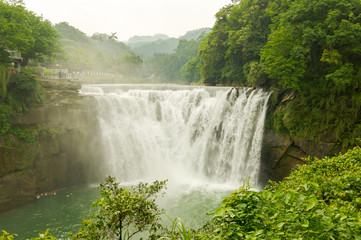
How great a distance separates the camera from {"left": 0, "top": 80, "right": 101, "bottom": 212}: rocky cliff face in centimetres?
1522

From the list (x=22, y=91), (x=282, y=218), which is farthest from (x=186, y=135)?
(x=282, y=218)

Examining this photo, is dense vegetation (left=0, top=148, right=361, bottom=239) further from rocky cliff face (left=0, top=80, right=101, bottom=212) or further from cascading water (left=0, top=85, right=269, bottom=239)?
rocky cliff face (left=0, top=80, right=101, bottom=212)

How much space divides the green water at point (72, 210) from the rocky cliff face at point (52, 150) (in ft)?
3.41

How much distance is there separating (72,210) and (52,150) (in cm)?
513

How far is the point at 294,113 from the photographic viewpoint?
1636cm

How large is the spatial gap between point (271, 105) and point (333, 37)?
5808 mm

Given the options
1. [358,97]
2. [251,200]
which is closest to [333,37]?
[358,97]

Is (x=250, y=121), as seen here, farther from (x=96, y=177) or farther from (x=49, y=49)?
(x=49, y=49)

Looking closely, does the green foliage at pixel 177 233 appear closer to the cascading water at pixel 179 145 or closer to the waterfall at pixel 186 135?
the cascading water at pixel 179 145

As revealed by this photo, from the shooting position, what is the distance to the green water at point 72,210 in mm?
12758

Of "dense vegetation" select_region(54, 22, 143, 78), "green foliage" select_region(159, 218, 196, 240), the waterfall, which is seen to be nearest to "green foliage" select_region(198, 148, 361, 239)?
"green foliage" select_region(159, 218, 196, 240)

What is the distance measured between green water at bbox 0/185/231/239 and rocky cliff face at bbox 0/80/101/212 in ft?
3.41

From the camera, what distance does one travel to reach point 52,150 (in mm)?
17359

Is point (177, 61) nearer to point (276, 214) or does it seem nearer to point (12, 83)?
point (12, 83)
